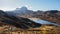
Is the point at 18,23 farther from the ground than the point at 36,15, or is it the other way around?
the point at 36,15

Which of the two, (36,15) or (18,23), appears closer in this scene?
(18,23)

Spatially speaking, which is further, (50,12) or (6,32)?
(50,12)

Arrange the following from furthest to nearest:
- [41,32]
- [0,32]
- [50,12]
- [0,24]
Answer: [50,12] → [0,24] → [41,32] → [0,32]

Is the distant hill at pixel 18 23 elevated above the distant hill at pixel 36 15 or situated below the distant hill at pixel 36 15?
below

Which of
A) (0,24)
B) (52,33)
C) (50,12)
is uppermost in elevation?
(50,12)

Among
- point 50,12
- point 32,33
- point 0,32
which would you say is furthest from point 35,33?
point 50,12

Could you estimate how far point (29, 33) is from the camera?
15711mm

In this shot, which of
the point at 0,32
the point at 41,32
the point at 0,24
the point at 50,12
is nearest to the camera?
the point at 0,32

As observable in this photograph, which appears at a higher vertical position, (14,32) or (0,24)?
(0,24)

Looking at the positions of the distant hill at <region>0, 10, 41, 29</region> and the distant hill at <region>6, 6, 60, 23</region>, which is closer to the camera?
the distant hill at <region>0, 10, 41, 29</region>

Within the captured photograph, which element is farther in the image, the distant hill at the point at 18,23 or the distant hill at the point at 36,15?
the distant hill at the point at 36,15

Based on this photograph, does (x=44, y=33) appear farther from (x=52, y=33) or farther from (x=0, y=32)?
(x=0, y=32)

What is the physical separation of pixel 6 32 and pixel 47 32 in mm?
5079

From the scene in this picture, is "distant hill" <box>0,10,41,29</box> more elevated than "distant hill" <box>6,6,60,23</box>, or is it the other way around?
"distant hill" <box>6,6,60,23</box>
